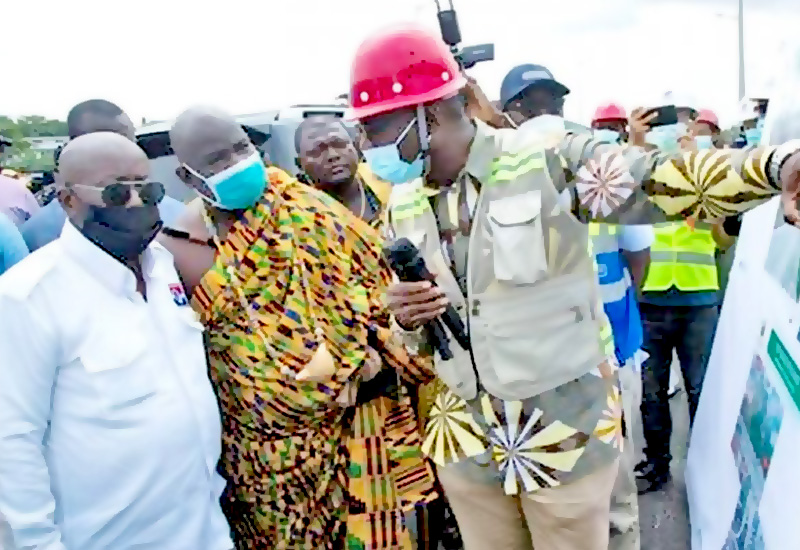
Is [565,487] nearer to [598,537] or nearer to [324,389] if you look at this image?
[598,537]

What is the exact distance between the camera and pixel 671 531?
3.82 meters

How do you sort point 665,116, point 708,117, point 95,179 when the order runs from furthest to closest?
point 708,117
point 665,116
point 95,179

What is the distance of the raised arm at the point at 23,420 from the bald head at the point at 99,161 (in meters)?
0.39

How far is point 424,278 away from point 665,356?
2850 millimetres

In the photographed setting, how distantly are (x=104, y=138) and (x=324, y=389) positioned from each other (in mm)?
1030

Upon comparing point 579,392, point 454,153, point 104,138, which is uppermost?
point 104,138

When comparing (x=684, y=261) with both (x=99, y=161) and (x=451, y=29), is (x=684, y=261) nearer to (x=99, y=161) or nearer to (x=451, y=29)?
(x=451, y=29)

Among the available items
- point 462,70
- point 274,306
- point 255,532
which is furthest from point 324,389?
point 462,70

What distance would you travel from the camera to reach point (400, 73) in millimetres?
1998

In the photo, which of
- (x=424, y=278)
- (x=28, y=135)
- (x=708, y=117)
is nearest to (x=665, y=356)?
(x=708, y=117)

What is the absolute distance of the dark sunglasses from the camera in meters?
2.13

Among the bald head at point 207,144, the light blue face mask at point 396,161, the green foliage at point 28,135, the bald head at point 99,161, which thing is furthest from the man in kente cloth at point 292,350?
the green foliage at point 28,135

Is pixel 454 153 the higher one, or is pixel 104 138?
pixel 104 138

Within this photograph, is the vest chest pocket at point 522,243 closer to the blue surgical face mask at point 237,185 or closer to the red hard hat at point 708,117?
the blue surgical face mask at point 237,185
